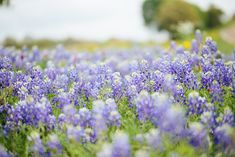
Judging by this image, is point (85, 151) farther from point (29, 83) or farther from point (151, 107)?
point (29, 83)

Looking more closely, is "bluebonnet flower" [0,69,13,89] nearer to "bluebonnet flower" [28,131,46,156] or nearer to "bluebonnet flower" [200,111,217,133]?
"bluebonnet flower" [28,131,46,156]

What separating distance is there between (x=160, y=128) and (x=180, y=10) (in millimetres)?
42482

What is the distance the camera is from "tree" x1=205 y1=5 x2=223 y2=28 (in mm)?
56987

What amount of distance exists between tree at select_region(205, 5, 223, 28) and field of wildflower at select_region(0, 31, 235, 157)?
53.0m

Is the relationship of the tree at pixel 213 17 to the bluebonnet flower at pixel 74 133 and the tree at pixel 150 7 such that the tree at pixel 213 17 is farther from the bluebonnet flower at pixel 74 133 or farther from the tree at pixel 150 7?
the bluebonnet flower at pixel 74 133

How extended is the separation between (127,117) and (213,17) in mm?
54688

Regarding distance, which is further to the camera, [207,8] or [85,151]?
[207,8]

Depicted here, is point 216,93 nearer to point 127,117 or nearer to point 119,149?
point 127,117

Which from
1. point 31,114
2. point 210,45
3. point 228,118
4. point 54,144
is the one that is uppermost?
point 210,45

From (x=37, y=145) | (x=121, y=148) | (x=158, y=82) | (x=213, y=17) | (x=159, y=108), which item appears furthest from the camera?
(x=213, y=17)

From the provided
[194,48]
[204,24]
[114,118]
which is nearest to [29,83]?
[114,118]

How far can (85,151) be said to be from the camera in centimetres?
426

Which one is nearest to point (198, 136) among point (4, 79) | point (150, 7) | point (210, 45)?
point (4, 79)

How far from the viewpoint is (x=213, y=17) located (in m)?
57.1
